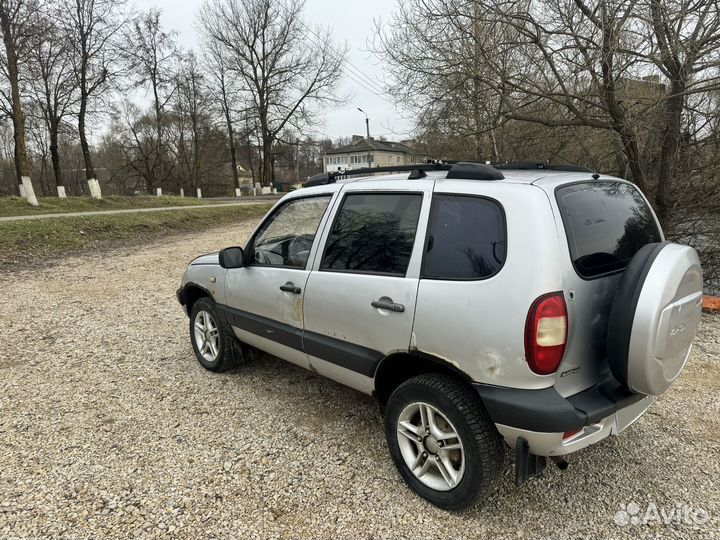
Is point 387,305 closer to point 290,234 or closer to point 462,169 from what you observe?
point 462,169

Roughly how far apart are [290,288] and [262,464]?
1110 mm

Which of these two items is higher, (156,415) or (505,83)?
(505,83)

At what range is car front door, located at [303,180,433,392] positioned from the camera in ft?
7.65

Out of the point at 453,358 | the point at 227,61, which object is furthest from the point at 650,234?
the point at 227,61

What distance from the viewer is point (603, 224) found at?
7.38 ft

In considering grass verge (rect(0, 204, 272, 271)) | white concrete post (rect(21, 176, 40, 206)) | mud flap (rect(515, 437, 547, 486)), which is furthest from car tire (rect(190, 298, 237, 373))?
white concrete post (rect(21, 176, 40, 206))

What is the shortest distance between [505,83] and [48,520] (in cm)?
726

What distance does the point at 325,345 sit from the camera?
2.77 m

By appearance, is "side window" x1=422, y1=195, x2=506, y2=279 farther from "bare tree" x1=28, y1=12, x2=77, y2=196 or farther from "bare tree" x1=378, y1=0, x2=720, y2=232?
"bare tree" x1=28, y1=12, x2=77, y2=196

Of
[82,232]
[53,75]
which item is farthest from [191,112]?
[82,232]

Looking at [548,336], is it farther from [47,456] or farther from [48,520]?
[47,456]

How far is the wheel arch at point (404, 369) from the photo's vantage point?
215cm

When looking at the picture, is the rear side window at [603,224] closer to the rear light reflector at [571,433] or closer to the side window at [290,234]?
the rear light reflector at [571,433]

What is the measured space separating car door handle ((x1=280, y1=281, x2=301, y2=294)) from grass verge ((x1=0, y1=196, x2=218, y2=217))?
16716 mm
